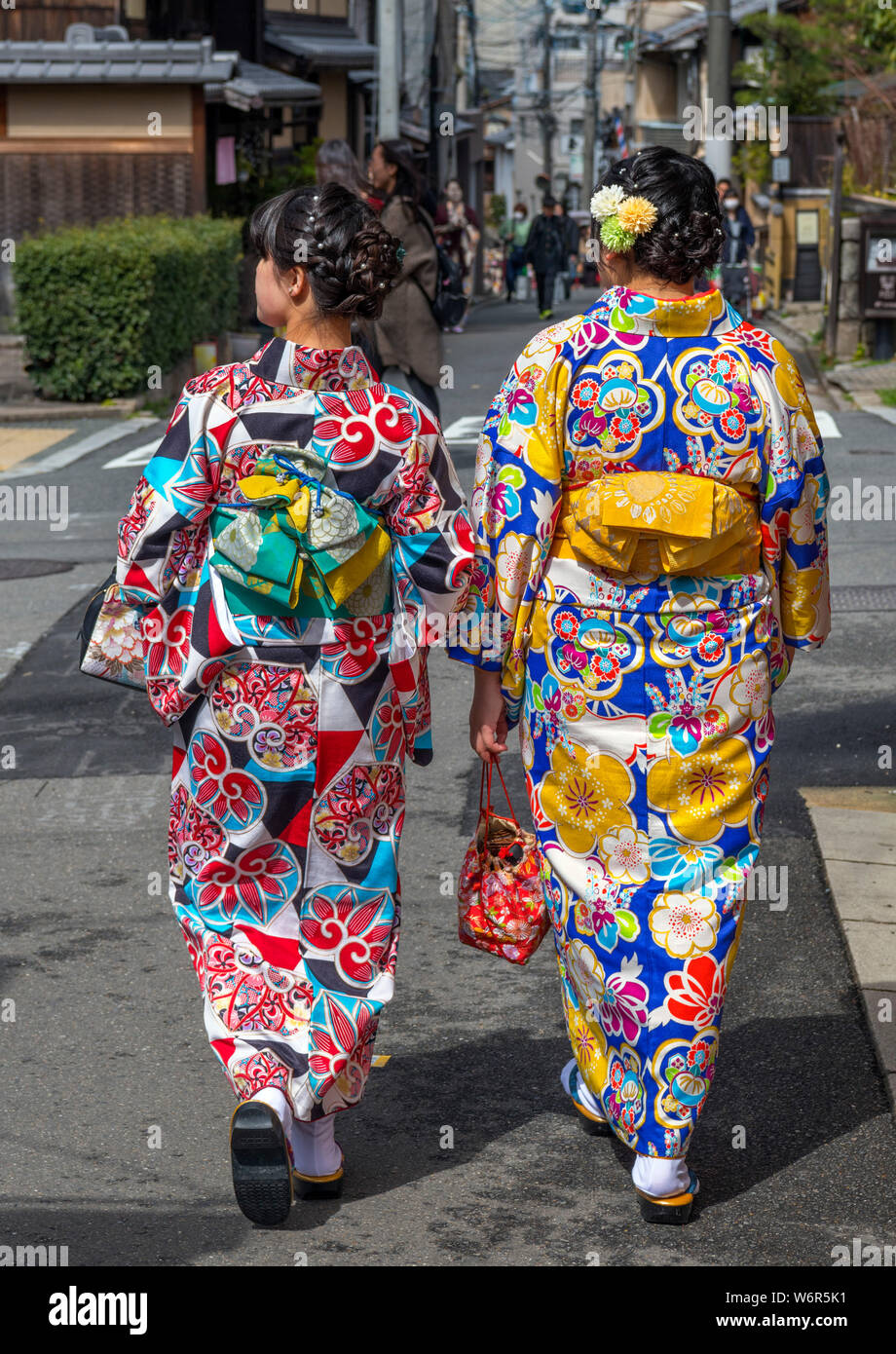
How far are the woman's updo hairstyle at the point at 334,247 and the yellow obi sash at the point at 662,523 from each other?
54 cm

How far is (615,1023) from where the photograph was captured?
335cm

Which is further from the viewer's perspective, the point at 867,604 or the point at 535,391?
the point at 867,604

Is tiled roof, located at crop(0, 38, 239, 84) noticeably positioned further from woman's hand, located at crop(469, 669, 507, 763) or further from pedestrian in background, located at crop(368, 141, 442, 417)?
woman's hand, located at crop(469, 669, 507, 763)

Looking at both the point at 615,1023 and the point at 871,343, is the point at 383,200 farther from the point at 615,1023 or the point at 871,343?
the point at 871,343

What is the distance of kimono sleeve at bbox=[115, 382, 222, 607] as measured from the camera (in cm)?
312

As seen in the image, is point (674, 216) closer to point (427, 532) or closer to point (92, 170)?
point (427, 532)

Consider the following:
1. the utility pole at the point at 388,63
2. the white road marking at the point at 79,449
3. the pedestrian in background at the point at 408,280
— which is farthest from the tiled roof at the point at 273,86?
the pedestrian in background at the point at 408,280

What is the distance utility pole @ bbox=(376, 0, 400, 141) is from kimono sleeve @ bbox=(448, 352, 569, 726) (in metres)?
19.6

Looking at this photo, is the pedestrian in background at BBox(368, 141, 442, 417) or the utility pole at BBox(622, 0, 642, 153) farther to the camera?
the utility pole at BBox(622, 0, 642, 153)

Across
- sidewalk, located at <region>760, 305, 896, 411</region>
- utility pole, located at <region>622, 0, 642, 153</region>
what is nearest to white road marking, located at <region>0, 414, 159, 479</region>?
sidewalk, located at <region>760, 305, 896, 411</region>

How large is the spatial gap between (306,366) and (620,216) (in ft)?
2.12

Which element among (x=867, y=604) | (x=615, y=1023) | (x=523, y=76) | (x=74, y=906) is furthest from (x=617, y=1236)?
(x=523, y=76)

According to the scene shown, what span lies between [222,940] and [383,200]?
7.35 m

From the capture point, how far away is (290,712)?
318 cm
